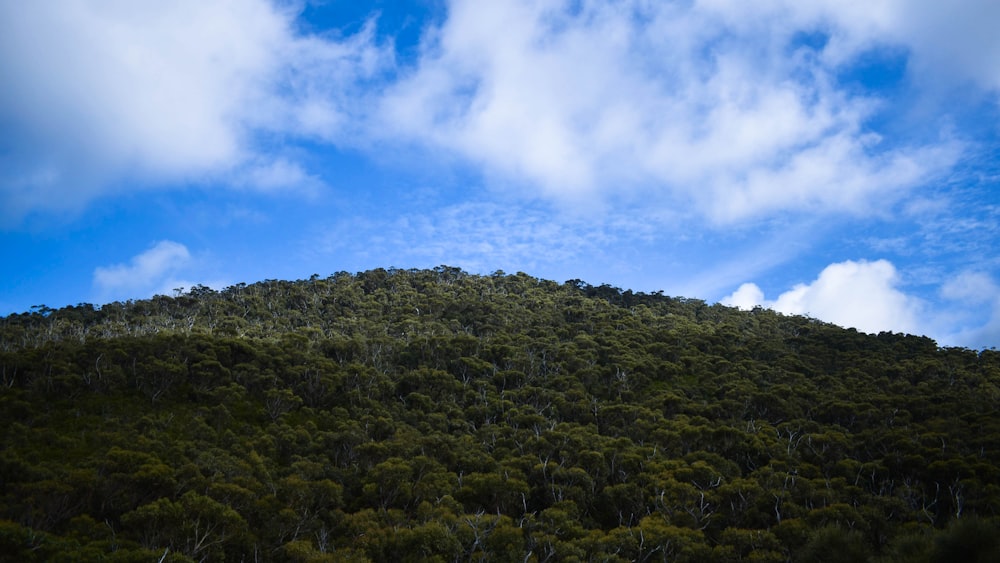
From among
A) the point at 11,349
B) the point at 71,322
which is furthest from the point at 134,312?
the point at 11,349

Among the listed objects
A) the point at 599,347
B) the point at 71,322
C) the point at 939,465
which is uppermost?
the point at 71,322

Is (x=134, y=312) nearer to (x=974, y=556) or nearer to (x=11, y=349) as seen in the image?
(x=11, y=349)

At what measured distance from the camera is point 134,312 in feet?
271

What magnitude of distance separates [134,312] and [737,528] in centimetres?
8099

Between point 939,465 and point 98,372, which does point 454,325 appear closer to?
point 98,372

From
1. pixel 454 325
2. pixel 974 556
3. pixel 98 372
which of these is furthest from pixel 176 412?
pixel 974 556

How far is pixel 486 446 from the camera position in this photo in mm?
45688

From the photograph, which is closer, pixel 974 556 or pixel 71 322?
pixel 974 556

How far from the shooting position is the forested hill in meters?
30.3

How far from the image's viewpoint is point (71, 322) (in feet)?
244

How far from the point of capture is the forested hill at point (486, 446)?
30266mm

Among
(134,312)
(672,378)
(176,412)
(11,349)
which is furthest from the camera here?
(134,312)

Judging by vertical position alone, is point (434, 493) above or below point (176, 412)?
below

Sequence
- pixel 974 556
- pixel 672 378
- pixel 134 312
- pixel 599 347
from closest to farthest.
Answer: pixel 974 556 → pixel 672 378 → pixel 599 347 → pixel 134 312
